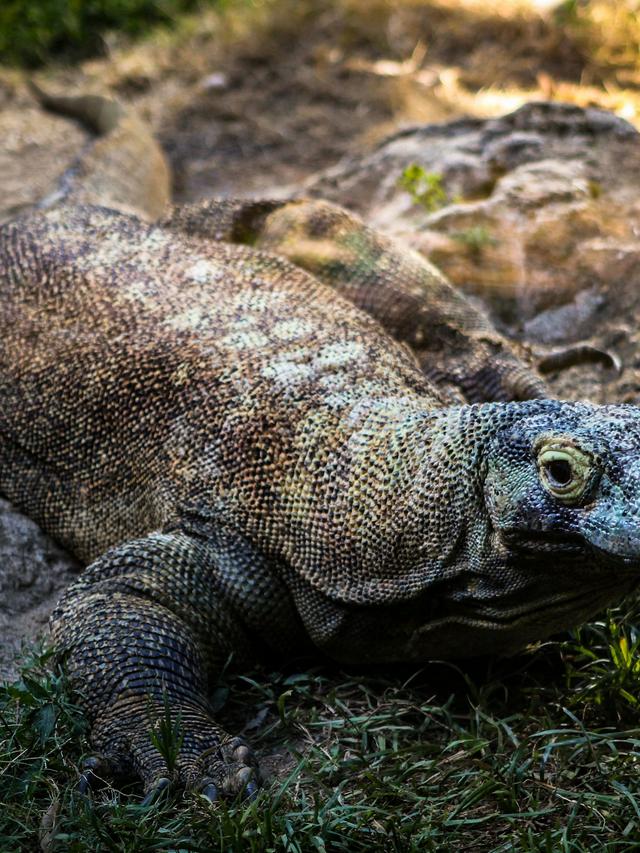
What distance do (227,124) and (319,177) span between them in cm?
172

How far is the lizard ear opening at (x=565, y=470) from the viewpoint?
256cm

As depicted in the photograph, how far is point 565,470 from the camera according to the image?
260 centimetres

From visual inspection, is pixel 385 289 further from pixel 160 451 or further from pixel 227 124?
pixel 227 124

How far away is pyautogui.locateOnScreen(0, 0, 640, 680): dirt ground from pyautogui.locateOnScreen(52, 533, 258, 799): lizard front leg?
3818mm

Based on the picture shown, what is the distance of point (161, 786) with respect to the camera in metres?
2.75

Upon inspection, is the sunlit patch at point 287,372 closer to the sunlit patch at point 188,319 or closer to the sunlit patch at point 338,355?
the sunlit patch at point 338,355

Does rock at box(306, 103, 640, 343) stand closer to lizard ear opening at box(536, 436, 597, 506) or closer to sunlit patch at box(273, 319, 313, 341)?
sunlit patch at box(273, 319, 313, 341)

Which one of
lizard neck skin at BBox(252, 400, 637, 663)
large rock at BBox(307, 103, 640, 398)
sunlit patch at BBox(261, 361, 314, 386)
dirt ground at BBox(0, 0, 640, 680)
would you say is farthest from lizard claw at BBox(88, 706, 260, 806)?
dirt ground at BBox(0, 0, 640, 680)

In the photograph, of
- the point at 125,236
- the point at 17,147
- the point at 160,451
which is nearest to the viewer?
the point at 160,451

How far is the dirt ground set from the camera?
7.52 m

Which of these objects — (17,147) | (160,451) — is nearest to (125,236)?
(160,451)

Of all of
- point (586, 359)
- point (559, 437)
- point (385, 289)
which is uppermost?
point (559, 437)

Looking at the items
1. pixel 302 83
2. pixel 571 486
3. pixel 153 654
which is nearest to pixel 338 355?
pixel 153 654

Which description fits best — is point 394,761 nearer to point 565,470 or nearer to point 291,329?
point 565,470
